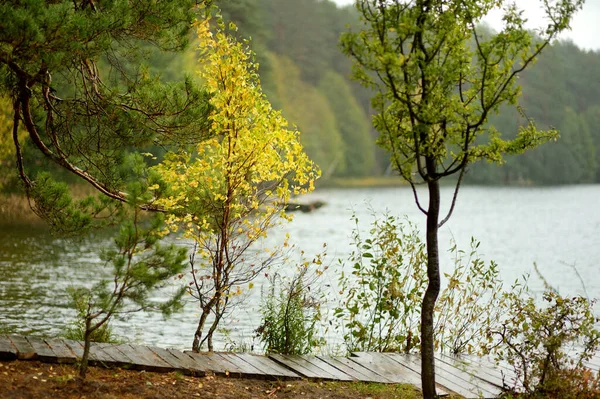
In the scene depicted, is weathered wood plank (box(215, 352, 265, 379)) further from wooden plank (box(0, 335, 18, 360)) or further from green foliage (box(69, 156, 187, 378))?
wooden plank (box(0, 335, 18, 360))

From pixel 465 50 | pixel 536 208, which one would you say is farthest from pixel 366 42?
pixel 536 208

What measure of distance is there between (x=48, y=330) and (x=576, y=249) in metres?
20.9

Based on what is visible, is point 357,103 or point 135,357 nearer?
point 135,357

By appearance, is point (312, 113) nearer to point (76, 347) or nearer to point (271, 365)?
point (271, 365)

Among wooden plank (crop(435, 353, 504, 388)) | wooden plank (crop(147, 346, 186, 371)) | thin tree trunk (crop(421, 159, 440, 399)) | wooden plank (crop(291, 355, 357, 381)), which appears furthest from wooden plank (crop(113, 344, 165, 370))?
wooden plank (crop(435, 353, 504, 388))

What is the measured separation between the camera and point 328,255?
800 inches

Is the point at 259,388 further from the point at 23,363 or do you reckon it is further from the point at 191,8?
the point at 191,8

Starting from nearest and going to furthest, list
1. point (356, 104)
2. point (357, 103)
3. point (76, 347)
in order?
1. point (76, 347)
2. point (356, 104)
3. point (357, 103)

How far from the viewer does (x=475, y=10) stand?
4441mm

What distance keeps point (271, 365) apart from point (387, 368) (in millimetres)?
938

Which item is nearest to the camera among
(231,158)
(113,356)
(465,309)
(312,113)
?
(113,356)

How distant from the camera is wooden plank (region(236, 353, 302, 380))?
17.6 ft

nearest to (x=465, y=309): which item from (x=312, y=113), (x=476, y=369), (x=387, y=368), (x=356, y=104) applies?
(x=476, y=369)

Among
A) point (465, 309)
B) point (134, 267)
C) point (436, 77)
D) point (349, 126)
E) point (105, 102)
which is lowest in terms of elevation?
point (465, 309)
